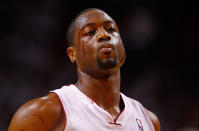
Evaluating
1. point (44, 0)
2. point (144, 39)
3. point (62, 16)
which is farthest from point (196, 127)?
point (44, 0)

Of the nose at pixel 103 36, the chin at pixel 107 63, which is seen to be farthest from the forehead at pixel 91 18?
the chin at pixel 107 63

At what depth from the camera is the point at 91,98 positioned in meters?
2.04

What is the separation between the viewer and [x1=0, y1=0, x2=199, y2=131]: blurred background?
491cm

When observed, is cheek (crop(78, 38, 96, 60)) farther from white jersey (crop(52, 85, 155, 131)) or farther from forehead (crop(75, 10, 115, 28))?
white jersey (crop(52, 85, 155, 131))

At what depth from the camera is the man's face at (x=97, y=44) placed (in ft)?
6.44

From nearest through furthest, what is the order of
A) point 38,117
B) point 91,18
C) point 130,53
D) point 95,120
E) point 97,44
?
point 38,117
point 95,120
point 97,44
point 91,18
point 130,53

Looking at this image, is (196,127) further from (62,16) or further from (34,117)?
(34,117)

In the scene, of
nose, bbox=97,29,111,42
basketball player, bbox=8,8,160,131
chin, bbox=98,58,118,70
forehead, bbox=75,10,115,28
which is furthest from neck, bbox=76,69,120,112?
forehead, bbox=75,10,115,28

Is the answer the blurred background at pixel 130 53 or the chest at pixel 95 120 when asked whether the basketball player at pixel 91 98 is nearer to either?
the chest at pixel 95 120

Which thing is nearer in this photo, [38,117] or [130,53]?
[38,117]

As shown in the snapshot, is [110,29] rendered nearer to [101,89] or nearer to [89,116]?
[101,89]

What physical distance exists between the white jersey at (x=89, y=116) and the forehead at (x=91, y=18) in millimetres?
483

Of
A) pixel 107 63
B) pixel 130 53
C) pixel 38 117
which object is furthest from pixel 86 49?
pixel 130 53

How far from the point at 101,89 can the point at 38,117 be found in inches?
20.2
